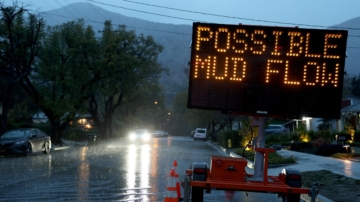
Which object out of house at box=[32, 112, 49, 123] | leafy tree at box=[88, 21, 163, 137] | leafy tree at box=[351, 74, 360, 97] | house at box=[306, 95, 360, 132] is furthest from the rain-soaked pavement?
leafy tree at box=[351, 74, 360, 97]

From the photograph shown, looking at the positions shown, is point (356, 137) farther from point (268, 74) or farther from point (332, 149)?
point (268, 74)

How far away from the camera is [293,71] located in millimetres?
9359

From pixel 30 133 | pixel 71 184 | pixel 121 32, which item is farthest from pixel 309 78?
Answer: pixel 121 32

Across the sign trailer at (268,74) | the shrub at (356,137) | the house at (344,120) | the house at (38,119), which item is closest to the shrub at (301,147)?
the shrub at (356,137)

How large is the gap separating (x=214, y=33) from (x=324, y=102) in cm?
232

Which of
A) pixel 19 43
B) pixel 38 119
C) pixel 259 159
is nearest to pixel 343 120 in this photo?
pixel 19 43

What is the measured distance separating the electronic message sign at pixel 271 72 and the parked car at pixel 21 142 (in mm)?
18678

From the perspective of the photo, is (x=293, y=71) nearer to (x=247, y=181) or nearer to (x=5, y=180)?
(x=247, y=181)

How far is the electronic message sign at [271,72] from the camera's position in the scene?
9312mm

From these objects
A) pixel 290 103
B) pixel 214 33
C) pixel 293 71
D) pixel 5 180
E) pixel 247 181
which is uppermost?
pixel 214 33

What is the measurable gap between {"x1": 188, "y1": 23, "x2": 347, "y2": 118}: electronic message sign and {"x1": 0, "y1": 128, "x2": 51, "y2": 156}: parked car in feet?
61.3

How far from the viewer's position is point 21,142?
2628 cm

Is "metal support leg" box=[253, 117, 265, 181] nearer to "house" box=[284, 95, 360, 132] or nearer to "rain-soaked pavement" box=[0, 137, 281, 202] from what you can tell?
"rain-soaked pavement" box=[0, 137, 281, 202]

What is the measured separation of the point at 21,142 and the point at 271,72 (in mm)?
19625
